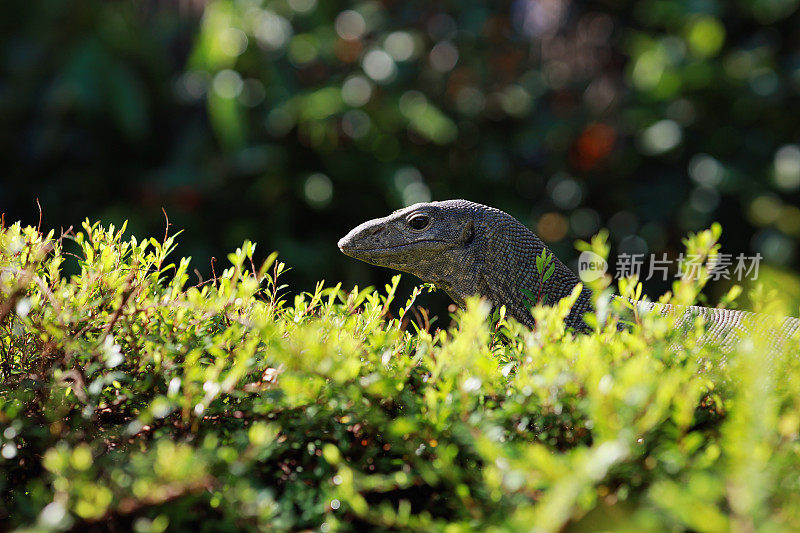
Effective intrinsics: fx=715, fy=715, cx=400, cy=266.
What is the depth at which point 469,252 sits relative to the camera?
2.16 m

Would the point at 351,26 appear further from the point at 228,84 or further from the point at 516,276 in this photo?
the point at 516,276

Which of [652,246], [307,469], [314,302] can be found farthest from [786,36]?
[307,469]

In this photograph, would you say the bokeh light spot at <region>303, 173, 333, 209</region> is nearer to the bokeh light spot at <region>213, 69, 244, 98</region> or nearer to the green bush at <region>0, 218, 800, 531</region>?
the bokeh light spot at <region>213, 69, 244, 98</region>

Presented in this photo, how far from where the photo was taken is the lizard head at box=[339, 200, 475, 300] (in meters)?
2.13

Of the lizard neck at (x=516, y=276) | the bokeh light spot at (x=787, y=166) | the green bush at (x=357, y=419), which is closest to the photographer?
the green bush at (x=357, y=419)

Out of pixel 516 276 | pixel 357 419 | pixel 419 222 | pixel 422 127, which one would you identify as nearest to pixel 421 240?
pixel 419 222

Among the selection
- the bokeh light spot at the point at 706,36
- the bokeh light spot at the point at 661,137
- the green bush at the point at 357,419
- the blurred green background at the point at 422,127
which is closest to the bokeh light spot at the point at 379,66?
the blurred green background at the point at 422,127

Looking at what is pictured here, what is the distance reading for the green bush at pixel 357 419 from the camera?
3.30 ft

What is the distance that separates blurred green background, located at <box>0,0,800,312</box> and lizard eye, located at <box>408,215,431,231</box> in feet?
10.9

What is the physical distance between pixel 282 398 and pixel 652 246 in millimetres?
5082

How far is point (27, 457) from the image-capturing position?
1487mm

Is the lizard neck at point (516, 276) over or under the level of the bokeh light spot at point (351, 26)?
under

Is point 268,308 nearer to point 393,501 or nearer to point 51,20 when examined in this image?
point 393,501

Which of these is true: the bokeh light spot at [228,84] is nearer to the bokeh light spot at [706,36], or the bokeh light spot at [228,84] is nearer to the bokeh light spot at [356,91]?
the bokeh light spot at [356,91]
